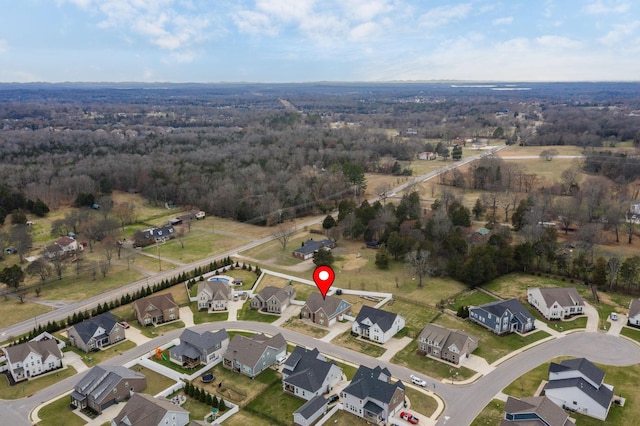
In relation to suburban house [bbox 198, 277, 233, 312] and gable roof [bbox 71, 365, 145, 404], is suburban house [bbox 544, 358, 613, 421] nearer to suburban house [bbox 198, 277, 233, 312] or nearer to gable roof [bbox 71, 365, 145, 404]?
gable roof [bbox 71, 365, 145, 404]

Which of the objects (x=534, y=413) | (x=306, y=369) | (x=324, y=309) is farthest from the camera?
(x=324, y=309)

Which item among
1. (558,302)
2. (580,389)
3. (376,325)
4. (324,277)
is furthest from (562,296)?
(324,277)

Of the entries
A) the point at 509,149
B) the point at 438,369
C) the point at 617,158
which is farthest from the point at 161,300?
the point at 509,149

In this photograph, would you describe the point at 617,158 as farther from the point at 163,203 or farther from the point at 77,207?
the point at 77,207

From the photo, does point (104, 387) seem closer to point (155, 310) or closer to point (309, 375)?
point (155, 310)

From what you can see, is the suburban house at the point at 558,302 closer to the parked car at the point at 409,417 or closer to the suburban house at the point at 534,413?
the suburban house at the point at 534,413
